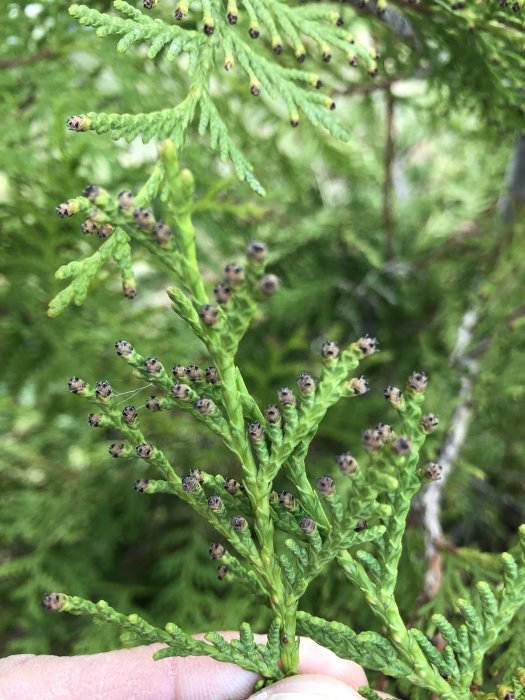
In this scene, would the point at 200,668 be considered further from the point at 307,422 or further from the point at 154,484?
the point at 307,422

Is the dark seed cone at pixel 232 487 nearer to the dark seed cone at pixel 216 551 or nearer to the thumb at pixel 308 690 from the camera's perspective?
the dark seed cone at pixel 216 551

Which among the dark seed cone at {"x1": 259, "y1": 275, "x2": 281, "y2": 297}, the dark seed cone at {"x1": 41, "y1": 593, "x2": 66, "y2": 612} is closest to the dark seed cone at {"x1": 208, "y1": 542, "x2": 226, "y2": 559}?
the dark seed cone at {"x1": 41, "y1": 593, "x2": 66, "y2": 612}

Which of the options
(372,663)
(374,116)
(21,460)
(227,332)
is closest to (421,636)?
(372,663)

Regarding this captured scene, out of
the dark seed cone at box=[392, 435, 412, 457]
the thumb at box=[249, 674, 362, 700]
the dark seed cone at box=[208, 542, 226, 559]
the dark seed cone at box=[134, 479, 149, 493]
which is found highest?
the dark seed cone at box=[392, 435, 412, 457]

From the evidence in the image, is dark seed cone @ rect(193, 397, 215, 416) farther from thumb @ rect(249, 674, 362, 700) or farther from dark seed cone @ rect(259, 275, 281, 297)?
thumb @ rect(249, 674, 362, 700)

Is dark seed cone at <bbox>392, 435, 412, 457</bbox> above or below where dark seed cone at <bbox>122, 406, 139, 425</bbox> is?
above

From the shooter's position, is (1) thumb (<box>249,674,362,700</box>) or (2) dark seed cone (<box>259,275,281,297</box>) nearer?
(2) dark seed cone (<box>259,275,281,297</box>)

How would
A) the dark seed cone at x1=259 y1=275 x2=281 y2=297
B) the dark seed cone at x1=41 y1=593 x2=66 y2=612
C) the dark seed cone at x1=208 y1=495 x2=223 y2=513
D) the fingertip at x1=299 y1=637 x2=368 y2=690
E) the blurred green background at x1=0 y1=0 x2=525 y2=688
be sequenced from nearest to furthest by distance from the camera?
the dark seed cone at x1=259 y1=275 x2=281 y2=297 → the dark seed cone at x1=41 y1=593 x2=66 y2=612 → the dark seed cone at x1=208 y1=495 x2=223 y2=513 → the fingertip at x1=299 y1=637 x2=368 y2=690 → the blurred green background at x1=0 y1=0 x2=525 y2=688
